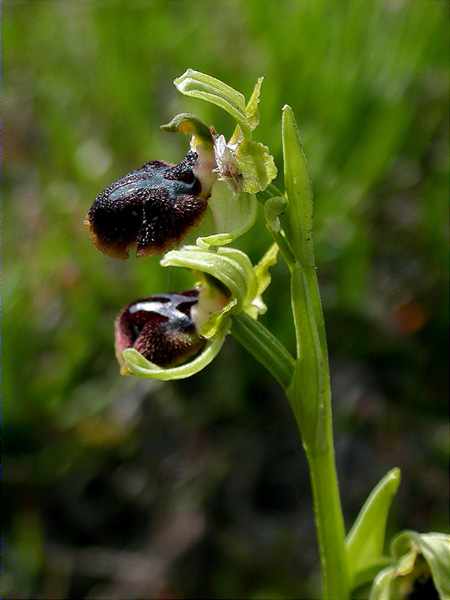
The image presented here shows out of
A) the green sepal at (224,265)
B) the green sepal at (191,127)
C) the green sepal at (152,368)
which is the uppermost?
the green sepal at (191,127)

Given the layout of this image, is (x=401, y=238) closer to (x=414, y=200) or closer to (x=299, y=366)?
(x=414, y=200)

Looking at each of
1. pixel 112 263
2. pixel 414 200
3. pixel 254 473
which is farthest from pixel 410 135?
pixel 254 473

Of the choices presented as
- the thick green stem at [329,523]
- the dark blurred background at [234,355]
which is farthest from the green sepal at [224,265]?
the dark blurred background at [234,355]

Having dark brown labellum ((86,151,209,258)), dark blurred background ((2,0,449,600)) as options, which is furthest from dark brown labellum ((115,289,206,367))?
dark blurred background ((2,0,449,600))

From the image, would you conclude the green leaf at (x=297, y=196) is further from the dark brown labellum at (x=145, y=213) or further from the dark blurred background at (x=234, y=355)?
the dark blurred background at (x=234, y=355)

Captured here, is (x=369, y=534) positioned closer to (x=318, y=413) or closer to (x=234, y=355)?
(x=318, y=413)
